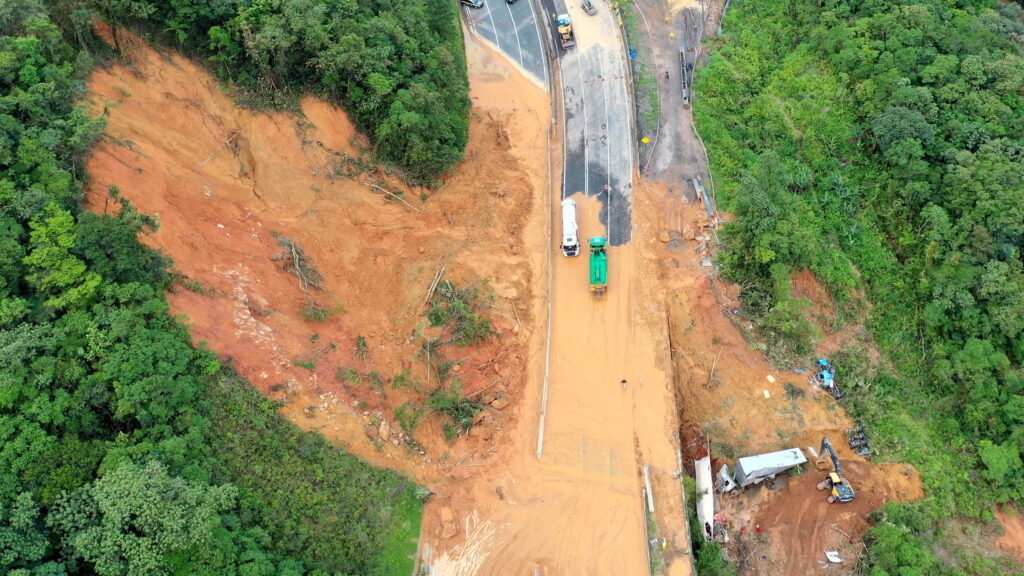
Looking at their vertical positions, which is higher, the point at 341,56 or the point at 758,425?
the point at 341,56

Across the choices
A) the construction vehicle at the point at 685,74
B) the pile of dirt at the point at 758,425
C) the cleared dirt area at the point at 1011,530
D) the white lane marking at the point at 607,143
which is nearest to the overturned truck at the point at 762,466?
the pile of dirt at the point at 758,425

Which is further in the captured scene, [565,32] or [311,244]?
[565,32]

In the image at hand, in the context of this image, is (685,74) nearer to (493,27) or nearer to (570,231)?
(493,27)

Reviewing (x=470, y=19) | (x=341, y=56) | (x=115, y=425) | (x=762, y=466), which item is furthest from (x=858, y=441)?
(x=470, y=19)

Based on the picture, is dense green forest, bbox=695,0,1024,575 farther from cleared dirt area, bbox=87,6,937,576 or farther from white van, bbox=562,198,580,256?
white van, bbox=562,198,580,256

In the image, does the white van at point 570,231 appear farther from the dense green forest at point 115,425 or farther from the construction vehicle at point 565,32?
the dense green forest at point 115,425
